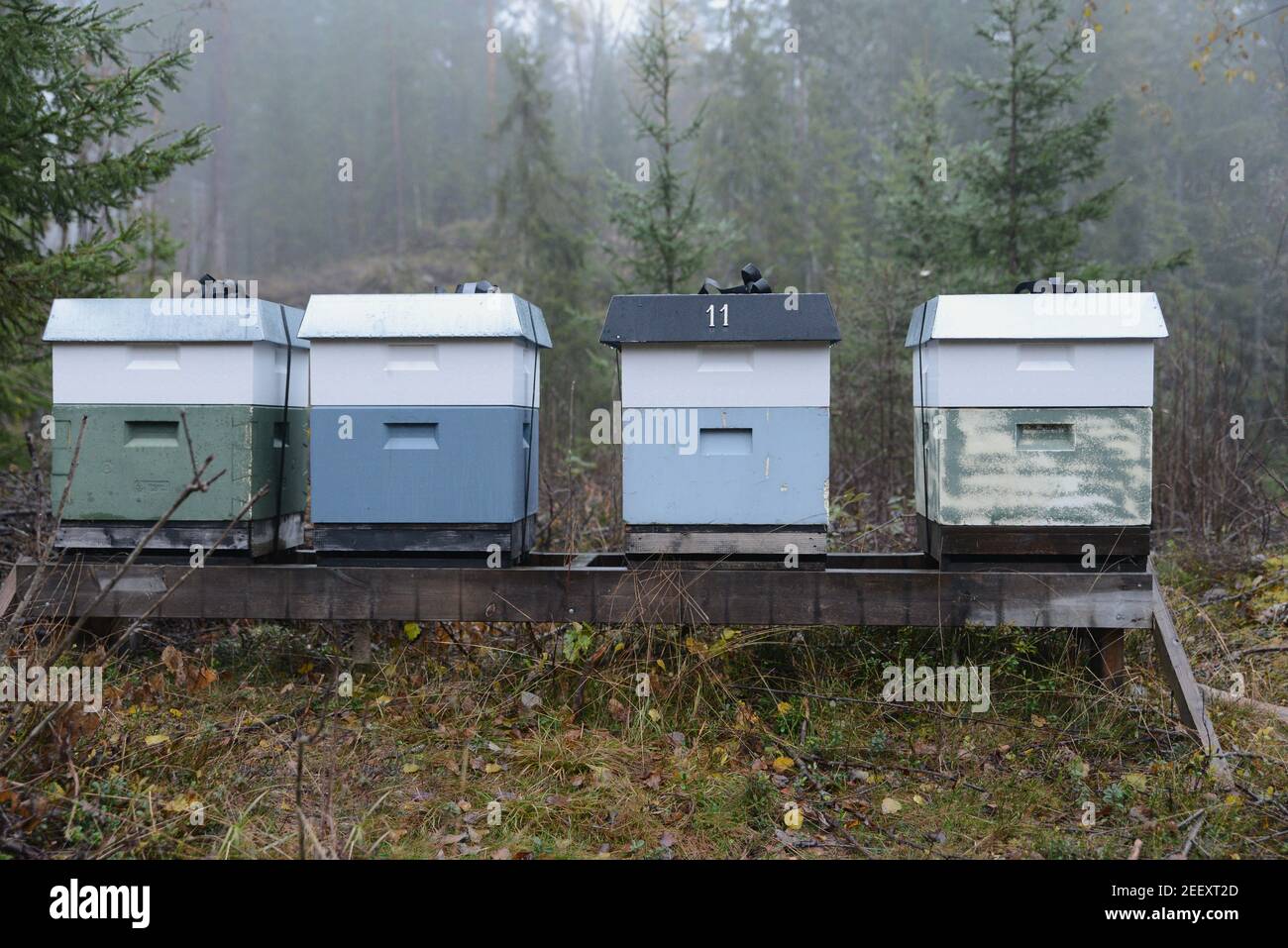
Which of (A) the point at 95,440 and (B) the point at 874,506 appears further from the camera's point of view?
(B) the point at 874,506

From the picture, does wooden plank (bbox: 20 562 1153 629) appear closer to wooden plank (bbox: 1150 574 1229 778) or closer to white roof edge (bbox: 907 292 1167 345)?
wooden plank (bbox: 1150 574 1229 778)

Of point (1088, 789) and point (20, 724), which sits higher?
point (20, 724)

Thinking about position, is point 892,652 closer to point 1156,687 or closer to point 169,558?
point 1156,687

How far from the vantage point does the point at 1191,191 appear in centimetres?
1916

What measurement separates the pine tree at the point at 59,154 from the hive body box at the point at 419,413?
2.27m

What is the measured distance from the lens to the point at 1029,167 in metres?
8.95

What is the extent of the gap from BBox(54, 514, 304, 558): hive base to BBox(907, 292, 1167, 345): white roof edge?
9.23 feet

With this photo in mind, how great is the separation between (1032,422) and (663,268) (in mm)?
7150

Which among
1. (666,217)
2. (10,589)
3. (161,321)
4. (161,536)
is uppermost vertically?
(666,217)

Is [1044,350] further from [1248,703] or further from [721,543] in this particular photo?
[1248,703]

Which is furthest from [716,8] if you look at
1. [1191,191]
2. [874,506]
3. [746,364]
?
[746,364]

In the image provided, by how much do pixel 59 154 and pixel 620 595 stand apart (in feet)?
14.3

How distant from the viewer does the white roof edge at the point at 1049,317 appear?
3.43 m

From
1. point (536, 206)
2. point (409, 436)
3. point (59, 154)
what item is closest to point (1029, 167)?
point (409, 436)
